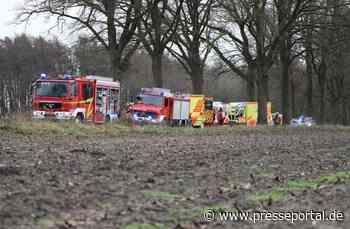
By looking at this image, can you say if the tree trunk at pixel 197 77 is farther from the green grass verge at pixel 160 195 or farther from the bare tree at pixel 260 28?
the green grass verge at pixel 160 195

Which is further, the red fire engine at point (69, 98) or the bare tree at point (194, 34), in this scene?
the bare tree at point (194, 34)

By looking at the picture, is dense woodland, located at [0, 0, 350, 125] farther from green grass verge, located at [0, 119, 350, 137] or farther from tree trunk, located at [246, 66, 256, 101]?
green grass verge, located at [0, 119, 350, 137]

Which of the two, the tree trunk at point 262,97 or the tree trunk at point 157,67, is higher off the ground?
the tree trunk at point 157,67

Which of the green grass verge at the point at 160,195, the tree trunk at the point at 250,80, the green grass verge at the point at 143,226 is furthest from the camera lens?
the tree trunk at the point at 250,80

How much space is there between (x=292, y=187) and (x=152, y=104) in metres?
35.6

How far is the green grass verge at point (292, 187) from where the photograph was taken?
914cm

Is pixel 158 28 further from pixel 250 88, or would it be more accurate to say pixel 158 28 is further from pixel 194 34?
pixel 250 88

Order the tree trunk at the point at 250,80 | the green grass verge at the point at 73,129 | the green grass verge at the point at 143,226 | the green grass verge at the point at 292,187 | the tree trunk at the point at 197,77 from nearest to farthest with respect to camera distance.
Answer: the green grass verge at the point at 143,226 < the green grass verge at the point at 292,187 < the green grass verge at the point at 73,129 < the tree trunk at the point at 197,77 < the tree trunk at the point at 250,80

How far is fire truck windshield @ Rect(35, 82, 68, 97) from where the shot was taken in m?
35.6

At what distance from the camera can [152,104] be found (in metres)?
45.8


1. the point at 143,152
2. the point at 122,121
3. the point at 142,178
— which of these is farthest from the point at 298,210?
the point at 122,121

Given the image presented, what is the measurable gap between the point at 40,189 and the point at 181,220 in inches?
105

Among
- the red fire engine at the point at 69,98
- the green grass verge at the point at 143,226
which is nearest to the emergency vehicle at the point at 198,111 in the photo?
the red fire engine at the point at 69,98

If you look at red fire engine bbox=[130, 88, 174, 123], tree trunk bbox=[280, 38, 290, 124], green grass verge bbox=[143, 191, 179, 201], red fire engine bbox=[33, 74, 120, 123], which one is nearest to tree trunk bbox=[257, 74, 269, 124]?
tree trunk bbox=[280, 38, 290, 124]
